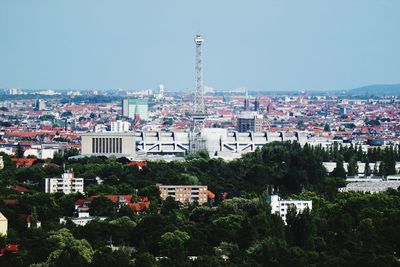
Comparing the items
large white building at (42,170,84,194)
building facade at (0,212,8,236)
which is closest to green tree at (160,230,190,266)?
building facade at (0,212,8,236)

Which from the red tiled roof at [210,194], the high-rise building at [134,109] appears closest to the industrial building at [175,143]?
the red tiled roof at [210,194]

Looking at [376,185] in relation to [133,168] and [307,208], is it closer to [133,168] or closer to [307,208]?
[133,168]

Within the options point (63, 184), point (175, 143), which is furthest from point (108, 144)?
point (63, 184)

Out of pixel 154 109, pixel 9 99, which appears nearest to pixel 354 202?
pixel 154 109

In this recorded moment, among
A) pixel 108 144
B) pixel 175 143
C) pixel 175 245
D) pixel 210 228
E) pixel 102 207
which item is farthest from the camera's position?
pixel 175 143

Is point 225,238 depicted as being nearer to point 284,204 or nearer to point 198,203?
point 284,204

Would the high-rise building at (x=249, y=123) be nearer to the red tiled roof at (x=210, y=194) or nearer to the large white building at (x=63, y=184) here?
the red tiled roof at (x=210, y=194)
